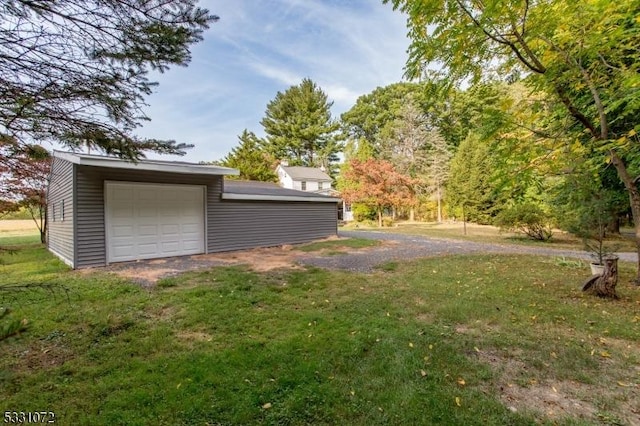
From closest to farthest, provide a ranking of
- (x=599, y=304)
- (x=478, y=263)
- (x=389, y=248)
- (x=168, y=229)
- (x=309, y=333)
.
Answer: (x=309, y=333)
(x=599, y=304)
(x=478, y=263)
(x=168, y=229)
(x=389, y=248)

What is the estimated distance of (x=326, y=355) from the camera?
9.66ft

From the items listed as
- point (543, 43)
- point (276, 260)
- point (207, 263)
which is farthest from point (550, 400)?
point (207, 263)

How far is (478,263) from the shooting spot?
24.1 ft

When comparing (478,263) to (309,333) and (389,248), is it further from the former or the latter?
(309,333)

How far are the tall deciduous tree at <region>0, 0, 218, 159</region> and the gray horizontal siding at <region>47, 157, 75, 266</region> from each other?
21.1 ft

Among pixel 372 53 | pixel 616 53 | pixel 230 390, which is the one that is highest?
pixel 372 53

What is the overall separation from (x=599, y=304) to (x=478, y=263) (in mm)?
2988

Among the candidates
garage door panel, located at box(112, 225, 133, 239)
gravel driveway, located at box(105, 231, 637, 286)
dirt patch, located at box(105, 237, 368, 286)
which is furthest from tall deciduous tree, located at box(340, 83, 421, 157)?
garage door panel, located at box(112, 225, 133, 239)

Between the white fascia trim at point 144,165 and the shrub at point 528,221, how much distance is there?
1155 centimetres

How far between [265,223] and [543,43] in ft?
28.8

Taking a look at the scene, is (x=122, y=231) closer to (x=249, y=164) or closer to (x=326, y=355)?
(x=326, y=355)

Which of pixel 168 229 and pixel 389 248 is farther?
pixel 389 248

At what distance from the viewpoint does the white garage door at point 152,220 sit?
25.4 ft

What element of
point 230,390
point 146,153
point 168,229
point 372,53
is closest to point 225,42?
point 168,229
